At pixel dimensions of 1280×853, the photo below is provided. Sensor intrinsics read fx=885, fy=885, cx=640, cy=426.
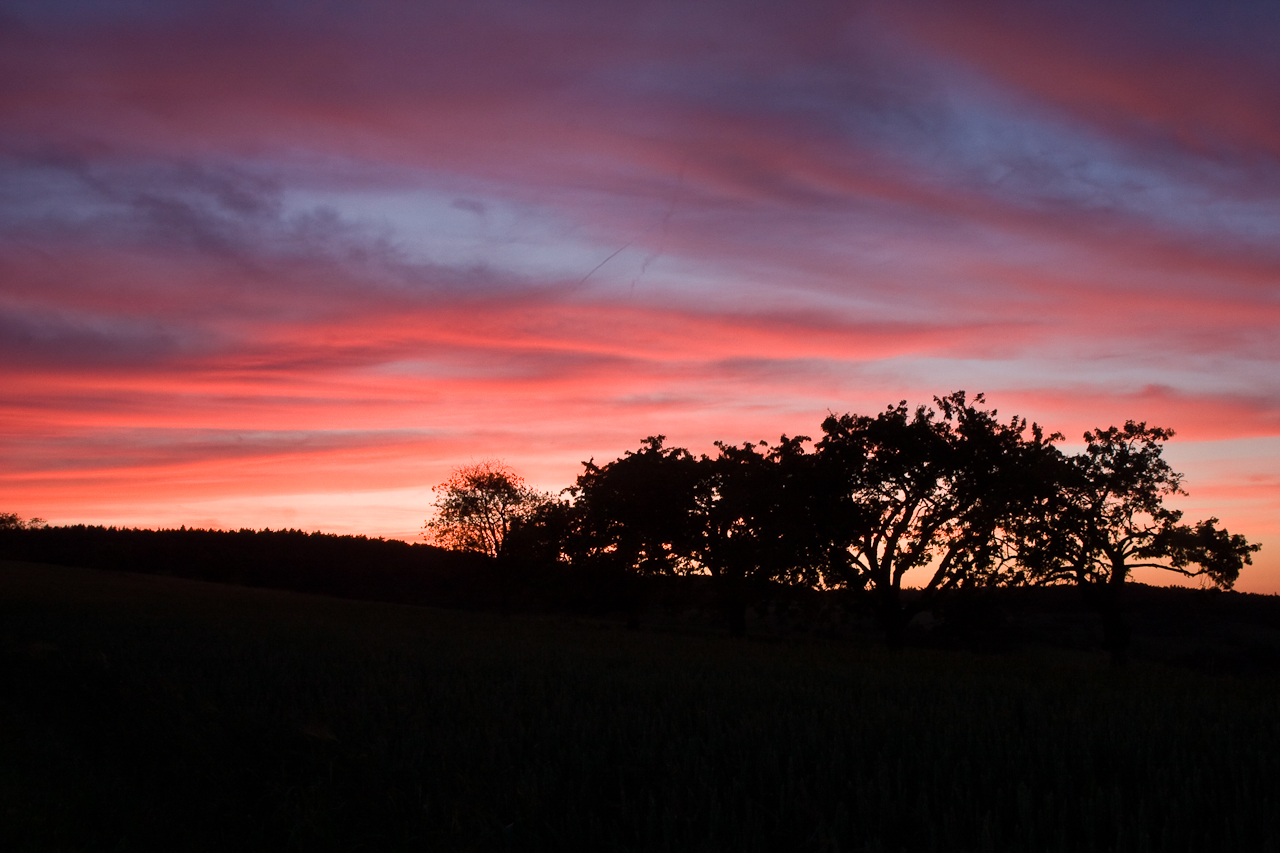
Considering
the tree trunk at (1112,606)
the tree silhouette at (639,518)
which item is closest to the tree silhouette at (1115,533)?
the tree trunk at (1112,606)

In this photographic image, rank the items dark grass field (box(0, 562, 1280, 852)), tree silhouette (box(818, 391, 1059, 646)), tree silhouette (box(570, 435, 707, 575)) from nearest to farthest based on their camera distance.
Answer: dark grass field (box(0, 562, 1280, 852)), tree silhouette (box(818, 391, 1059, 646)), tree silhouette (box(570, 435, 707, 575))

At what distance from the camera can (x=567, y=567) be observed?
50.6 metres

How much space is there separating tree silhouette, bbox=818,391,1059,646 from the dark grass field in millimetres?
20667

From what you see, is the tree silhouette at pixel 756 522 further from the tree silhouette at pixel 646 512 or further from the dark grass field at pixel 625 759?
the dark grass field at pixel 625 759

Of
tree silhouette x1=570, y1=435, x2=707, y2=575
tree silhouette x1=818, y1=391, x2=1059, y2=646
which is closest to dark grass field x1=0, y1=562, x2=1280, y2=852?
tree silhouette x1=818, y1=391, x2=1059, y2=646

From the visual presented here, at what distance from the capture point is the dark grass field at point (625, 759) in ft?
18.9

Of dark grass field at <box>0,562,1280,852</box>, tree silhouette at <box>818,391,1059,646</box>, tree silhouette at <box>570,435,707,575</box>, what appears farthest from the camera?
tree silhouette at <box>570,435,707,575</box>

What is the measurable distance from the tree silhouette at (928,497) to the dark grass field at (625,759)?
67.8 ft

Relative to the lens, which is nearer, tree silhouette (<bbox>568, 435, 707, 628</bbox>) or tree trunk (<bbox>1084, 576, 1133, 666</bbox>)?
tree trunk (<bbox>1084, 576, 1133, 666</bbox>)

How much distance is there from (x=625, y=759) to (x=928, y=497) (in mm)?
30555

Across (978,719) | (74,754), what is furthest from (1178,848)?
(74,754)

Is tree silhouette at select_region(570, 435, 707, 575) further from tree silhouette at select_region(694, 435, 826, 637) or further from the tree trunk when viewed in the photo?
the tree trunk

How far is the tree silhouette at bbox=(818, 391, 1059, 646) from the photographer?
35250 mm

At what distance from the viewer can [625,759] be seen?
7594mm
